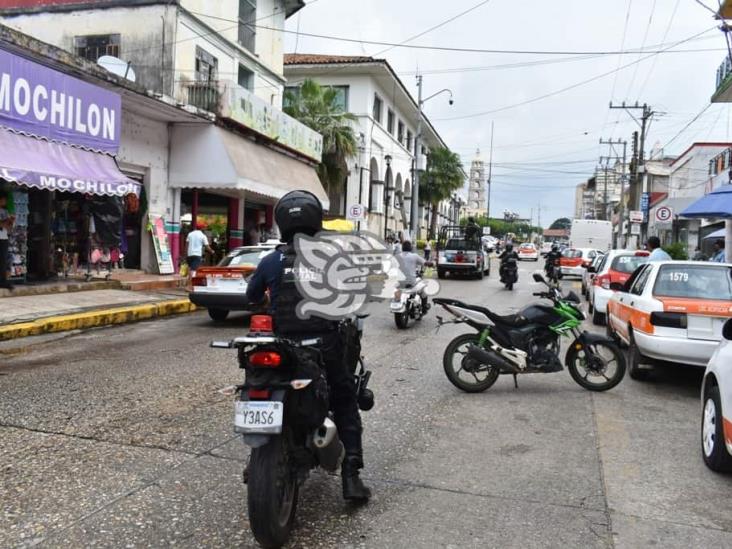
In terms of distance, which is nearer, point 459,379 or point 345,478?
point 345,478

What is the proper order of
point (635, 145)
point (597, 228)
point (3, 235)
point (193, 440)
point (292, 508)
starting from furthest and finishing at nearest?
point (635, 145), point (597, 228), point (3, 235), point (193, 440), point (292, 508)

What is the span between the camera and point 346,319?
382cm

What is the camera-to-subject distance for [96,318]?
11312 mm

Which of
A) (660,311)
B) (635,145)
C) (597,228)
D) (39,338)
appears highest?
(635,145)

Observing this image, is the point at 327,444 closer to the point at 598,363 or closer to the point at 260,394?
the point at 260,394

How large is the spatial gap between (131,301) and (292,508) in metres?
10.8

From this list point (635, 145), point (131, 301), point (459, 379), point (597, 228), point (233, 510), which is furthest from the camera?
point (635, 145)

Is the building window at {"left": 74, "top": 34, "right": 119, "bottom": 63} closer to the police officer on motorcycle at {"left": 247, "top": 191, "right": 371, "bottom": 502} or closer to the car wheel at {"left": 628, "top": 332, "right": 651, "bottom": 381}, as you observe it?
the car wheel at {"left": 628, "top": 332, "right": 651, "bottom": 381}

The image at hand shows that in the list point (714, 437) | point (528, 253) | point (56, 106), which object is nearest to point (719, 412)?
point (714, 437)

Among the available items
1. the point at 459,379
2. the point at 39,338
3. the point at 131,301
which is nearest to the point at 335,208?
the point at 131,301

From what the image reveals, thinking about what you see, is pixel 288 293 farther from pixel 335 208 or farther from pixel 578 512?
pixel 335 208

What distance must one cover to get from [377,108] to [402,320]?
27.9 metres

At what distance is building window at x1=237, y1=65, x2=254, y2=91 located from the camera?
23.4 m

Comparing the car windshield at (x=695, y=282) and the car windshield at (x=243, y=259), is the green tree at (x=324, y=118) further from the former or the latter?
the car windshield at (x=695, y=282)
